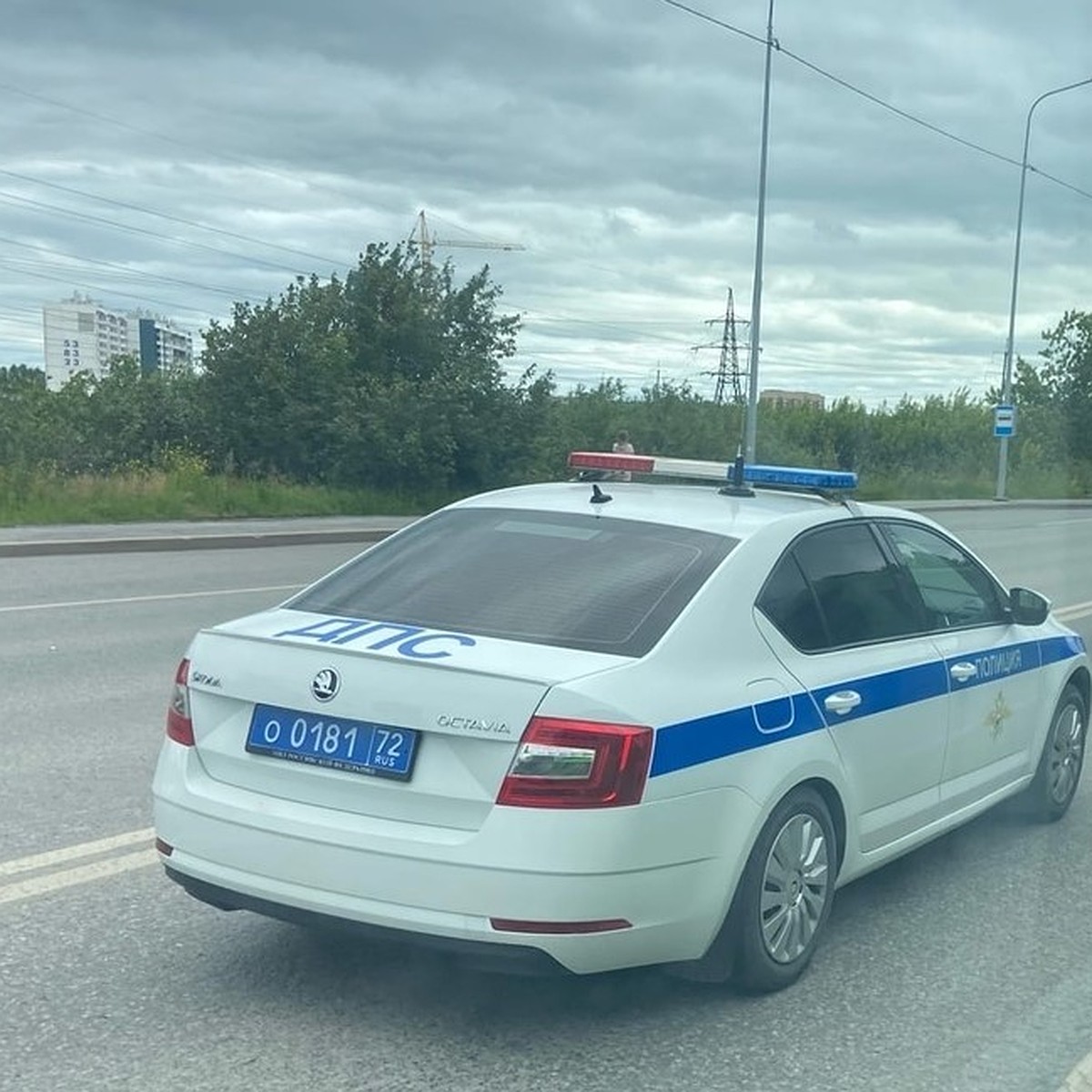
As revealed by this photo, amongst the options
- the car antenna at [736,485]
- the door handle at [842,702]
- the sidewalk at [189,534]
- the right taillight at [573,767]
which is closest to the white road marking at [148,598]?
the sidewalk at [189,534]

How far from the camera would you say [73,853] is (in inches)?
215

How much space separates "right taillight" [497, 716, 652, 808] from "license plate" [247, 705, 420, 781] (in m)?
0.32

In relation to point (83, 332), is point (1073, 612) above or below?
below

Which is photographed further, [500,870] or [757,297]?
[757,297]

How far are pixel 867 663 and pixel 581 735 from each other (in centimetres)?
149

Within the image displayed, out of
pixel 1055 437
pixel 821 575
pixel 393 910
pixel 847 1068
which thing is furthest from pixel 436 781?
pixel 1055 437

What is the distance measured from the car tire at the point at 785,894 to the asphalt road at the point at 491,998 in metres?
0.11

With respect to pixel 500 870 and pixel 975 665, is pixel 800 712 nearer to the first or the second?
pixel 500 870

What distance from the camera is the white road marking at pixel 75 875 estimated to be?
4.99 meters

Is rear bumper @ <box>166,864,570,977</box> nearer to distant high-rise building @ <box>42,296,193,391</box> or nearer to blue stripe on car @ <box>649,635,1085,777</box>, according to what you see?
blue stripe on car @ <box>649,635,1085,777</box>

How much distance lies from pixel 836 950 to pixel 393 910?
5.74 feet

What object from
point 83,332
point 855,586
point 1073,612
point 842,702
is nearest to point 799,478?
point 855,586

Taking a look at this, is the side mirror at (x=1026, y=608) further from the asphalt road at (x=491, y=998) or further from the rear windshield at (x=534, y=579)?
the rear windshield at (x=534, y=579)

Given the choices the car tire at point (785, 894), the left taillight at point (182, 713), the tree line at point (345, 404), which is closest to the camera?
the car tire at point (785, 894)
